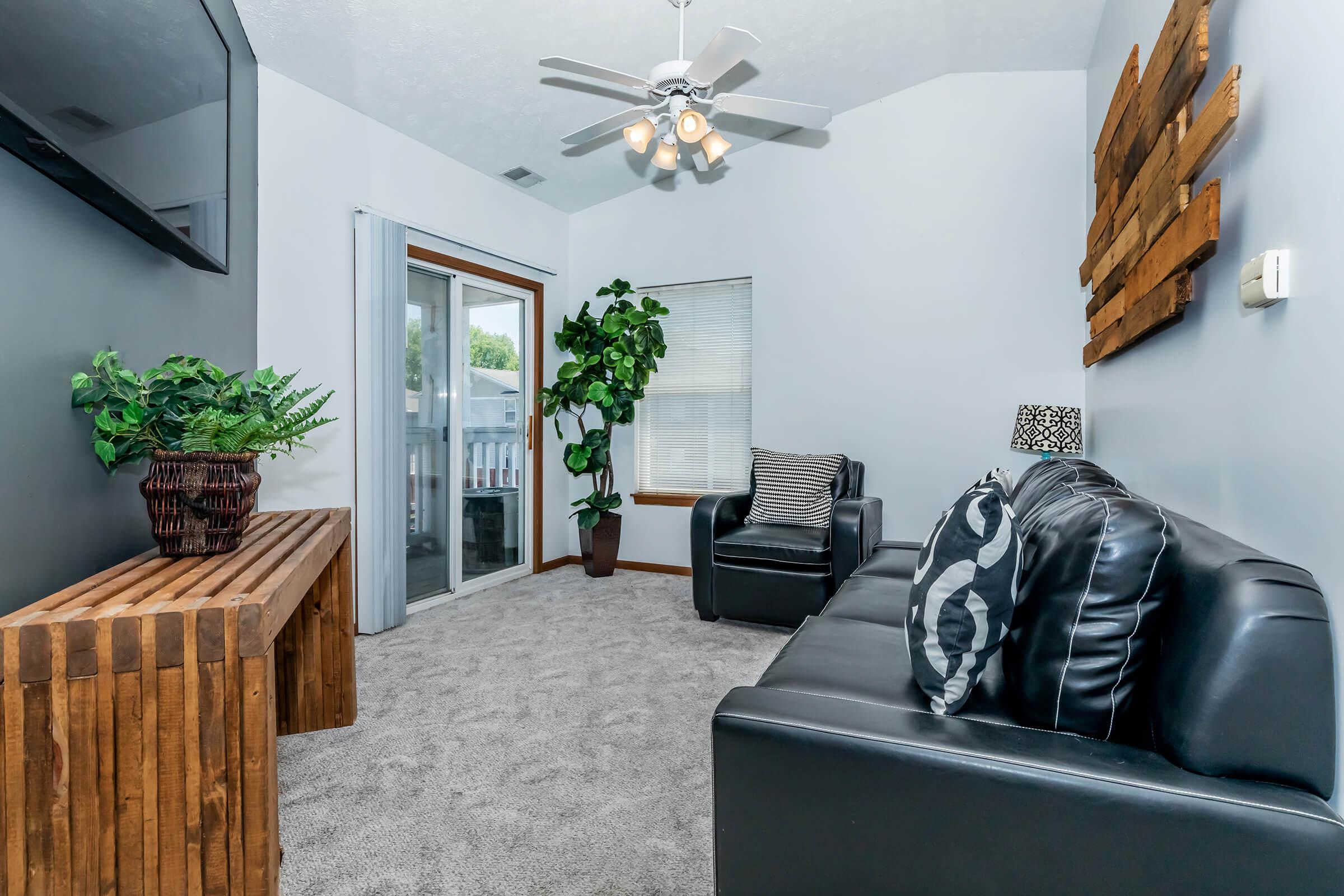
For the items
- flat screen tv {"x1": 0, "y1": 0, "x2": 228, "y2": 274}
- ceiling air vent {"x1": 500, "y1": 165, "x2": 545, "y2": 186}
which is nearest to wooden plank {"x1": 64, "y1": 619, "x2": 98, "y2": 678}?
flat screen tv {"x1": 0, "y1": 0, "x2": 228, "y2": 274}

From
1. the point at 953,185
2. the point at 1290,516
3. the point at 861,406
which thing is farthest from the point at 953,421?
the point at 1290,516

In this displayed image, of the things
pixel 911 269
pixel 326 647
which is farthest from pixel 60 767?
pixel 911 269

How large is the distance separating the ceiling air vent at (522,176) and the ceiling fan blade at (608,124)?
1432mm

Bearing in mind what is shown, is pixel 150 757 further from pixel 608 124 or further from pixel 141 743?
pixel 608 124

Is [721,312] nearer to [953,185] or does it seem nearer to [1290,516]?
[953,185]

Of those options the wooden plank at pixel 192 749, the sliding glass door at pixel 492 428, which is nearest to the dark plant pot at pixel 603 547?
the sliding glass door at pixel 492 428

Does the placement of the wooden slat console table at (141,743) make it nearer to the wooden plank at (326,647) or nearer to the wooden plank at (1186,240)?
the wooden plank at (326,647)

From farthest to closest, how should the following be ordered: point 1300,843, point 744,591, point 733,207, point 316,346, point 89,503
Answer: point 733,207, point 744,591, point 316,346, point 89,503, point 1300,843

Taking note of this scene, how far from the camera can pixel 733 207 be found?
4594mm

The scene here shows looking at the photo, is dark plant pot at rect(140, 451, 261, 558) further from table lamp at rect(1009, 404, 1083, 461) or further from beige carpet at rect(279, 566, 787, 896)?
table lamp at rect(1009, 404, 1083, 461)

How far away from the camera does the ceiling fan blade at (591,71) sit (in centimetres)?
233

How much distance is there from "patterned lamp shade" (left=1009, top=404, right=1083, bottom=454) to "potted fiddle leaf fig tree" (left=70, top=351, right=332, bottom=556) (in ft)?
10.2

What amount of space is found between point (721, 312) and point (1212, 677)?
4042 mm

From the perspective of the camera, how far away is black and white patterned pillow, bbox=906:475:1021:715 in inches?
48.3
